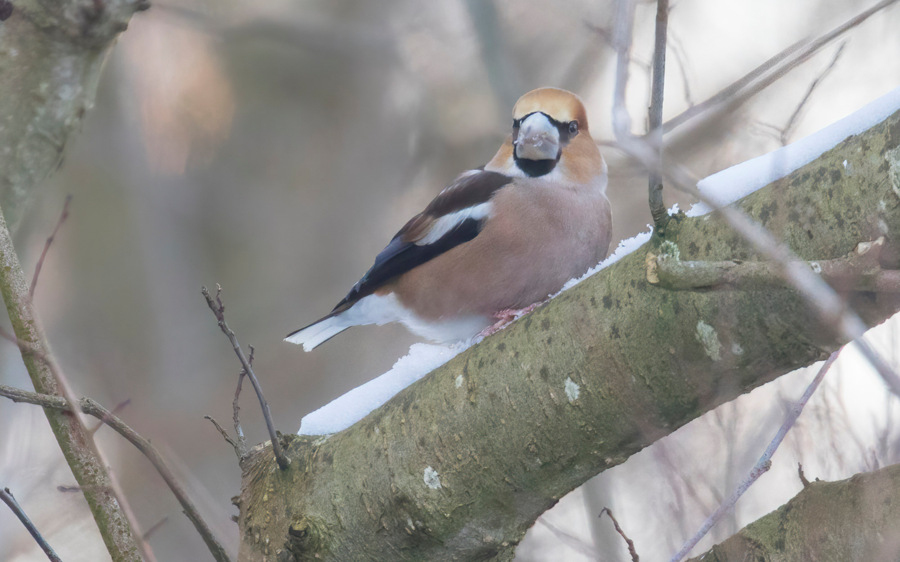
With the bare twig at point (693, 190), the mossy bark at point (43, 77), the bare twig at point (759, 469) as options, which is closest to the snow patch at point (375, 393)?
the bare twig at point (759, 469)

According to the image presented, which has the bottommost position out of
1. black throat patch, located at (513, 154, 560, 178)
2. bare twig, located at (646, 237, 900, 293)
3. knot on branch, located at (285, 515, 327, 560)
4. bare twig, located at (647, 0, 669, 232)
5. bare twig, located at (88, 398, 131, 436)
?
bare twig, located at (646, 237, 900, 293)

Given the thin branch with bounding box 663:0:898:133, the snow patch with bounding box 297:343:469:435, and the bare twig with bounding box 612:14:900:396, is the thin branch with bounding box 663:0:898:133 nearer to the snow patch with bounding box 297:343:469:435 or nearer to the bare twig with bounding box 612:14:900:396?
the bare twig with bounding box 612:14:900:396

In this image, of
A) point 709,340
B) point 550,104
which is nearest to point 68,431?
point 709,340

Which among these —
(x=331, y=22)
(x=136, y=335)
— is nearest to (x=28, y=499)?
(x=136, y=335)

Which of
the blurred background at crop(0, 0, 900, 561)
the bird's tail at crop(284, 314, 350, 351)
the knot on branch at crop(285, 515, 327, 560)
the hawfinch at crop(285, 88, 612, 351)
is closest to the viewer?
the knot on branch at crop(285, 515, 327, 560)

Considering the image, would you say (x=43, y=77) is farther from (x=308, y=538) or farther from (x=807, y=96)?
(x=807, y=96)

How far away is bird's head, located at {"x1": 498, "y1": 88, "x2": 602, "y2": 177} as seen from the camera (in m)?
2.68

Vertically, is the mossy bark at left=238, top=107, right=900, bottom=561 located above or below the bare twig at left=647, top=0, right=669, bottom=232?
below

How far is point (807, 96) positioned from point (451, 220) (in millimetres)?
1321

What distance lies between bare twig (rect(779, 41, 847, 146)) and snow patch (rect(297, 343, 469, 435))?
3.50 ft

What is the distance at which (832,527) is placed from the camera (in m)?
1.48

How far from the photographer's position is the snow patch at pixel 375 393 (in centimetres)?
212

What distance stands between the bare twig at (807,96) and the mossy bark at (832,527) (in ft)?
3.00

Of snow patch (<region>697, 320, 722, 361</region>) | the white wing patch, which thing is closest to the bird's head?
the white wing patch
